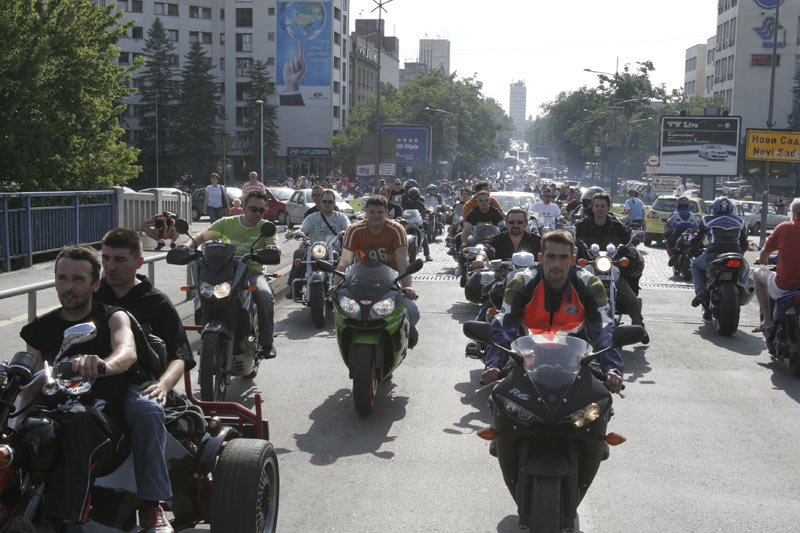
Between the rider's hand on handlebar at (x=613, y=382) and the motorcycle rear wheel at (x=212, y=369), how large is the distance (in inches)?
133

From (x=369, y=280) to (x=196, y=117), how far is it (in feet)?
265

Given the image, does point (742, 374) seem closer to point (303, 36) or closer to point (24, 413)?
point (24, 413)

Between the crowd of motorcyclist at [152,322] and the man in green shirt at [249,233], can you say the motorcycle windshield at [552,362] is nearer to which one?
the crowd of motorcyclist at [152,322]

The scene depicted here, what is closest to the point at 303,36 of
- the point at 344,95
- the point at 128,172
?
the point at 344,95

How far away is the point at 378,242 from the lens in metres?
9.00

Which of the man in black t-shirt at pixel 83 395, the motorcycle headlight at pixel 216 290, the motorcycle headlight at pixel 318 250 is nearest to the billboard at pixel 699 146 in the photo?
the motorcycle headlight at pixel 318 250

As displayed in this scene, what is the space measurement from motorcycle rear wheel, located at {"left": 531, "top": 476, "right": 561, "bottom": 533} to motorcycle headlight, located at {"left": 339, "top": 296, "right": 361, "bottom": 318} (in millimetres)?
3455

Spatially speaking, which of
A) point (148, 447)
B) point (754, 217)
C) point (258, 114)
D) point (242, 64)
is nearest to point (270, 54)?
point (242, 64)

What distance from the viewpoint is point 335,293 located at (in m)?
7.83

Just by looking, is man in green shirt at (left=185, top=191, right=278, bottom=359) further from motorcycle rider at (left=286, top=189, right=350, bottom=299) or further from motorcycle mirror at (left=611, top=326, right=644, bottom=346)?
motorcycle mirror at (left=611, top=326, right=644, bottom=346)

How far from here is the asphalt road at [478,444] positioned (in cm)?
543

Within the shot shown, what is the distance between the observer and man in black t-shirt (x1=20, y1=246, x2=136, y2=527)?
11.8ft

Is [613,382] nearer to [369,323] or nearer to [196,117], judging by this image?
[369,323]

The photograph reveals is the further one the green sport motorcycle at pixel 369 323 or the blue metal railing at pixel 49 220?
the blue metal railing at pixel 49 220
